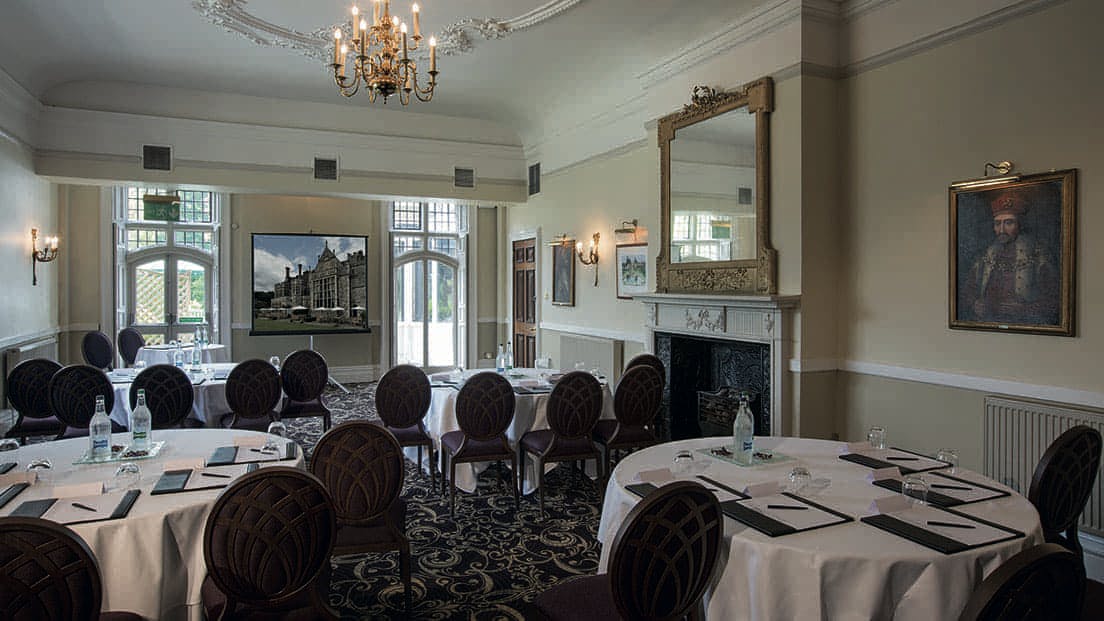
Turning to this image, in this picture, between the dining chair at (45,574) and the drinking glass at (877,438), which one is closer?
the dining chair at (45,574)

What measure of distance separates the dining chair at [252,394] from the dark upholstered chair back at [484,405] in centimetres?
185

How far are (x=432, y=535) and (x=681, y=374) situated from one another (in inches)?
112

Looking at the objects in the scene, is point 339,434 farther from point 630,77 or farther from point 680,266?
point 630,77

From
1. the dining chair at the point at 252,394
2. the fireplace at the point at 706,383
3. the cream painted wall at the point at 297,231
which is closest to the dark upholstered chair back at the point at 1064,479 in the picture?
the fireplace at the point at 706,383

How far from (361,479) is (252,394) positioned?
301 cm

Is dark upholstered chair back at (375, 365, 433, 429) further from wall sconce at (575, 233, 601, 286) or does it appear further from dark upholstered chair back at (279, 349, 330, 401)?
wall sconce at (575, 233, 601, 286)

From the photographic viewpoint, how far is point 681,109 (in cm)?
615

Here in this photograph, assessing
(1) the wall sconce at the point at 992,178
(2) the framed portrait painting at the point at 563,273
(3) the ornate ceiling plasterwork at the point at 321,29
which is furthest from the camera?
(2) the framed portrait painting at the point at 563,273

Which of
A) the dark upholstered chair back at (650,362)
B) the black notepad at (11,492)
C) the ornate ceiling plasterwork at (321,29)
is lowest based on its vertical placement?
the black notepad at (11,492)

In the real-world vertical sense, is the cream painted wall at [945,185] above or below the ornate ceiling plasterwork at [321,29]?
below

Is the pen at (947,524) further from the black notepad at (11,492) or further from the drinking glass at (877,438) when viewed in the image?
the black notepad at (11,492)

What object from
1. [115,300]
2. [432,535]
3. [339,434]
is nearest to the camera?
[339,434]

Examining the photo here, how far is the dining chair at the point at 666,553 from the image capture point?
2141 mm

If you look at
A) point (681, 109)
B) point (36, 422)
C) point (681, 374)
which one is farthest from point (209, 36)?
point (681, 374)
